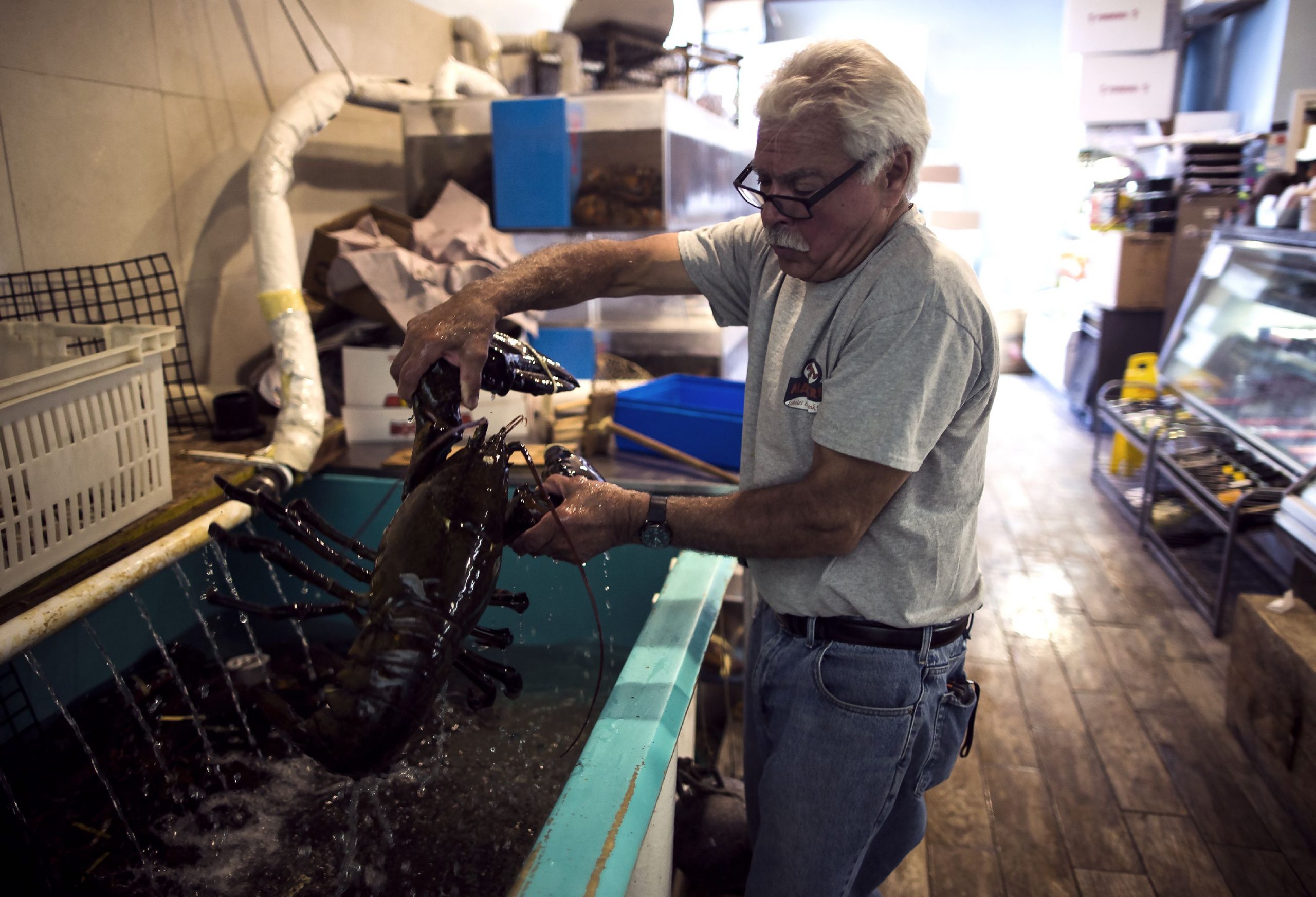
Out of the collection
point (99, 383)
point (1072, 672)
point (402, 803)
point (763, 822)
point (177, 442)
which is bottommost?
point (1072, 672)

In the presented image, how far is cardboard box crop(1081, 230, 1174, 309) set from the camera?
5820mm

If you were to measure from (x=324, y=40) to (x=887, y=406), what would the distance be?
300cm

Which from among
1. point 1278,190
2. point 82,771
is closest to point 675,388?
point 82,771

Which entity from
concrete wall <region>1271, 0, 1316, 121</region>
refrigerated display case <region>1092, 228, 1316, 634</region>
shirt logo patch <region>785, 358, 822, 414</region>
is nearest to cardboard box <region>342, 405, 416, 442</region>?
shirt logo patch <region>785, 358, 822, 414</region>

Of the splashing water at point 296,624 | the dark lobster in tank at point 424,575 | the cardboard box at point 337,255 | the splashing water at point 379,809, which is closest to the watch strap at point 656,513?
the dark lobster in tank at point 424,575

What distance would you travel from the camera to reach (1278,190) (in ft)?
14.9

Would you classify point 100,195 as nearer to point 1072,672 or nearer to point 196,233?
point 196,233

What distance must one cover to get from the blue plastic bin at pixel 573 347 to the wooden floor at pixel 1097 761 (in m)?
1.90

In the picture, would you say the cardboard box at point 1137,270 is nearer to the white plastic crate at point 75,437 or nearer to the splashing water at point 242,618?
the splashing water at point 242,618

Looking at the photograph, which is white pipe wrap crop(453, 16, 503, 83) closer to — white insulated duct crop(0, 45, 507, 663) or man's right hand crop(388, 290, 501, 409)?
white insulated duct crop(0, 45, 507, 663)

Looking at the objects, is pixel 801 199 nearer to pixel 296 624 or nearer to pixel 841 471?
pixel 841 471

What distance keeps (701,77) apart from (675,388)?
3.10 metres

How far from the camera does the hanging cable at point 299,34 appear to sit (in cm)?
308

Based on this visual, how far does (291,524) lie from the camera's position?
5.00 feet
